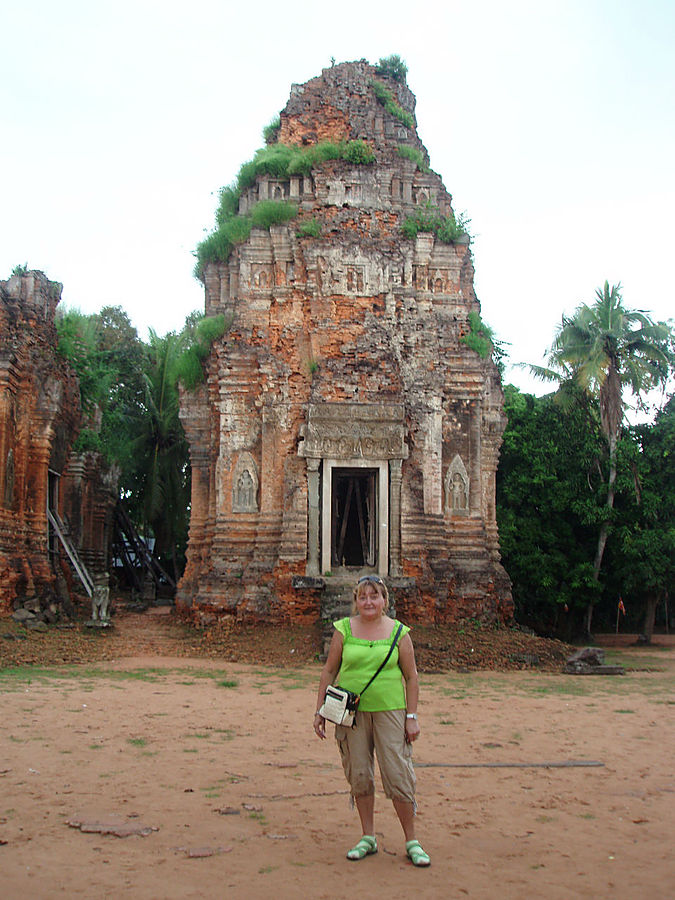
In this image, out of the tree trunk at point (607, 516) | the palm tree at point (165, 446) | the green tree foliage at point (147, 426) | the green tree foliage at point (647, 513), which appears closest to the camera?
the green tree foliage at point (647, 513)

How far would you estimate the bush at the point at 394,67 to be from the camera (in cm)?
1930

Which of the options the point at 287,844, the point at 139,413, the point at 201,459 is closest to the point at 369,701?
the point at 287,844

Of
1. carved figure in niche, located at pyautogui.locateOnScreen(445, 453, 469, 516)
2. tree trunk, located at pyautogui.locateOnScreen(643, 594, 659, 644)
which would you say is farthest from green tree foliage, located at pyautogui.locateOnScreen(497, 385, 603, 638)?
carved figure in niche, located at pyautogui.locateOnScreen(445, 453, 469, 516)

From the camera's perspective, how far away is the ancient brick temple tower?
604 inches

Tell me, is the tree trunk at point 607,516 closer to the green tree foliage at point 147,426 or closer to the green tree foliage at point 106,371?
the green tree foliage at point 147,426

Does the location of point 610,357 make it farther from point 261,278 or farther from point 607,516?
point 261,278

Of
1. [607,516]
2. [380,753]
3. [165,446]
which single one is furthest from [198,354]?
[380,753]

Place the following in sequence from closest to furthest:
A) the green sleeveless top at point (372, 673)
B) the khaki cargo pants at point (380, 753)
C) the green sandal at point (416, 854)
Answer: the green sandal at point (416, 854), the khaki cargo pants at point (380, 753), the green sleeveless top at point (372, 673)

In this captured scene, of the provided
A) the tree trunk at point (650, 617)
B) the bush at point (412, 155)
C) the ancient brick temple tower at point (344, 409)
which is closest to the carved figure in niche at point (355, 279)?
the ancient brick temple tower at point (344, 409)

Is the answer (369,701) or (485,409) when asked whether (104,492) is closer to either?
(485,409)

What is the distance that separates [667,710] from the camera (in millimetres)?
9781

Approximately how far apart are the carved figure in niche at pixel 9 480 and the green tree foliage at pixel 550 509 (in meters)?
11.1

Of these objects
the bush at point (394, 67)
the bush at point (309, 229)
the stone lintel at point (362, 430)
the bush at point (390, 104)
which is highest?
the bush at point (394, 67)

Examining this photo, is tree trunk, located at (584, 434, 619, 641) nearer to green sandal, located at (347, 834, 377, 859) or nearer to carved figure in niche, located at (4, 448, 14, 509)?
carved figure in niche, located at (4, 448, 14, 509)
